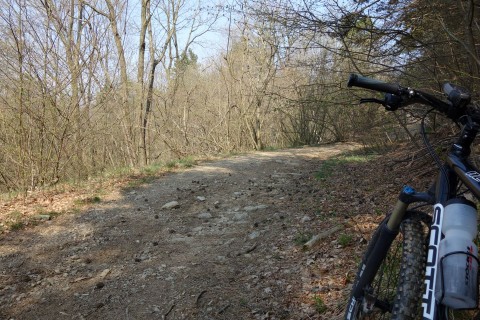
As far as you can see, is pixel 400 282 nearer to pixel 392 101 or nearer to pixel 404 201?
pixel 404 201

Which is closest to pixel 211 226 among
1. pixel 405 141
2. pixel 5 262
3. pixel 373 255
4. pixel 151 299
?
pixel 151 299

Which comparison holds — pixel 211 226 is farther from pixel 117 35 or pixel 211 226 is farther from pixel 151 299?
pixel 117 35

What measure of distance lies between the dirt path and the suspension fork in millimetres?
1312

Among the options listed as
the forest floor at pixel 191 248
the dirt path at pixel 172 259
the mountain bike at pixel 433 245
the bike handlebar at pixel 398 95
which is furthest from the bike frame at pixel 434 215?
the dirt path at pixel 172 259

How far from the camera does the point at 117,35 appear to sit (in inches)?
482

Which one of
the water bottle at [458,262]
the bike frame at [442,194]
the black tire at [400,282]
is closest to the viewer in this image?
the water bottle at [458,262]

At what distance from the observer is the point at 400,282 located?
1535 millimetres

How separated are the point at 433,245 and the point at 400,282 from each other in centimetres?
25

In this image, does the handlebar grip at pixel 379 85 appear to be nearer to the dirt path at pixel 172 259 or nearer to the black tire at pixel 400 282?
the black tire at pixel 400 282

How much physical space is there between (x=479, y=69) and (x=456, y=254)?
4258 millimetres

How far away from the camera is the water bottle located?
118 centimetres

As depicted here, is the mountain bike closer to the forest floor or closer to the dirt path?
the forest floor

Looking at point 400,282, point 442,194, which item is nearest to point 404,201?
point 442,194

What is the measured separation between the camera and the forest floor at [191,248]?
→ 142 inches
